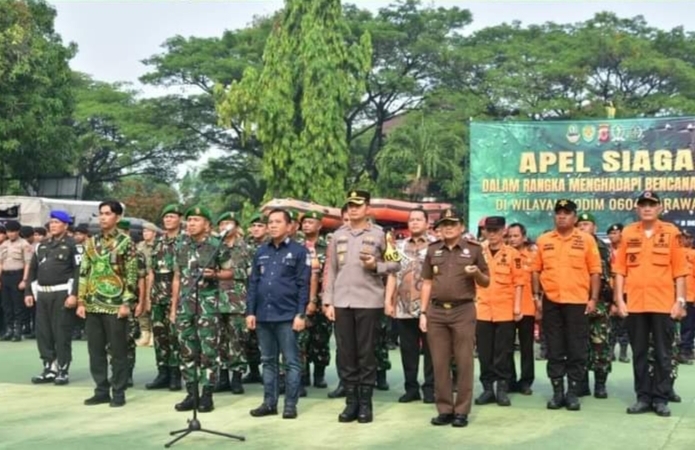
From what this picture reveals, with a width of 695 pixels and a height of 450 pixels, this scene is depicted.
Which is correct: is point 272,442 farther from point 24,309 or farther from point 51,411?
point 24,309

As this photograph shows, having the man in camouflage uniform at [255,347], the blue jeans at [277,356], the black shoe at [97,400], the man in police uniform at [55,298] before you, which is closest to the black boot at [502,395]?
the blue jeans at [277,356]

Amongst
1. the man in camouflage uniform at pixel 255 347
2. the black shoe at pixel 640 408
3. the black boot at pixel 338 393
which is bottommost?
the black boot at pixel 338 393

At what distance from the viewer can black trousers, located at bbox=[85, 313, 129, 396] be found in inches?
285

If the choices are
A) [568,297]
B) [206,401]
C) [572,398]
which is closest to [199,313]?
[206,401]

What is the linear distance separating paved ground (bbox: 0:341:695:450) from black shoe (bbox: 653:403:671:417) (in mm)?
57

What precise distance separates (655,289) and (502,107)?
22937 mm

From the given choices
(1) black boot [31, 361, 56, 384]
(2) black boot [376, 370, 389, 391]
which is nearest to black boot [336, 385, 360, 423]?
(2) black boot [376, 370, 389, 391]

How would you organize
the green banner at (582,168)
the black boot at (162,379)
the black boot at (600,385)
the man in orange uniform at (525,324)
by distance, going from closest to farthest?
the black boot at (600,385) → the man in orange uniform at (525,324) → the black boot at (162,379) → the green banner at (582,168)

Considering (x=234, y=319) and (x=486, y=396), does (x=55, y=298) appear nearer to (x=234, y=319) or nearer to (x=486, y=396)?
(x=234, y=319)

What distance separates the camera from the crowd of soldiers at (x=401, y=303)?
21.5 ft

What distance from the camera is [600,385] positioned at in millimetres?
7617

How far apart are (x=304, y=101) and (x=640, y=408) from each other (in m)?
20.1

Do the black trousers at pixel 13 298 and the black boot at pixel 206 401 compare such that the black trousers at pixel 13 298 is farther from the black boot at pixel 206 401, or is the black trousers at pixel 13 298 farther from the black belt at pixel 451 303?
the black belt at pixel 451 303

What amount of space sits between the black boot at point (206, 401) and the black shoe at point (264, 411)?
1.31 feet
